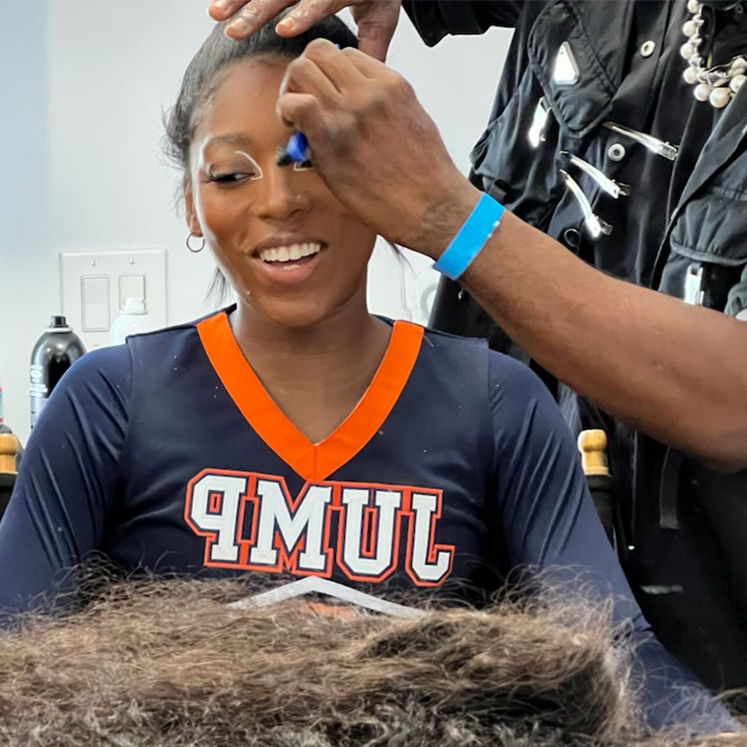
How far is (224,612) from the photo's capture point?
0.34 m

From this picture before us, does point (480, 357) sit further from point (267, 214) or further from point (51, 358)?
point (51, 358)

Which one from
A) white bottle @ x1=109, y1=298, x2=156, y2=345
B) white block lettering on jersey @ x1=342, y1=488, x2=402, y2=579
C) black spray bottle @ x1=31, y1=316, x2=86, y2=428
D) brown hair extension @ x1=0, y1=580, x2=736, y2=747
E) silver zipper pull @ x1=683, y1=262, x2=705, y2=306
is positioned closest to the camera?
brown hair extension @ x1=0, y1=580, x2=736, y2=747

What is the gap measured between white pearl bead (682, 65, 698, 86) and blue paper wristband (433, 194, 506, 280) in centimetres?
38

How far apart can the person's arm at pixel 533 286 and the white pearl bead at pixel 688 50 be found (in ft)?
1.01

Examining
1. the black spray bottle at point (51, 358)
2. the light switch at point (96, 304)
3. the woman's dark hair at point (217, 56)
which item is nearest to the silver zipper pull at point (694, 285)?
the woman's dark hair at point (217, 56)

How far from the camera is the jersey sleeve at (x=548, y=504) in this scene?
601 mm

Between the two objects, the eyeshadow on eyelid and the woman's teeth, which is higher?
the eyeshadow on eyelid

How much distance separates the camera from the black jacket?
749 mm

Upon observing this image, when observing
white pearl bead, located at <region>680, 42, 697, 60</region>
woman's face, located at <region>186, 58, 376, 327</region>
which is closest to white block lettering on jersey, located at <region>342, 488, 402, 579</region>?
woman's face, located at <region>186, 58, 376, 327</region>

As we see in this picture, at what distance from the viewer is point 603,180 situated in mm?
885

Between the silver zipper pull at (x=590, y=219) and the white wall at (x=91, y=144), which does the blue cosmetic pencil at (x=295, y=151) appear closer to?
the silver zipper pull at (x=590, y=219)

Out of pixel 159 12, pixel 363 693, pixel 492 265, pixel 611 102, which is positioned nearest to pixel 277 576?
pixel 492 265

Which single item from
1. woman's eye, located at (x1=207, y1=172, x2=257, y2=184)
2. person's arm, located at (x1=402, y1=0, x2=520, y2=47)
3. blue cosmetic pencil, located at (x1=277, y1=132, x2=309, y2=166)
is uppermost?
person's arm, located at (x1=402, y1=0, x2=520, y2=47)

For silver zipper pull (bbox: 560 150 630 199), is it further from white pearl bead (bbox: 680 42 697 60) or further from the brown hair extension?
the brown hair extension
